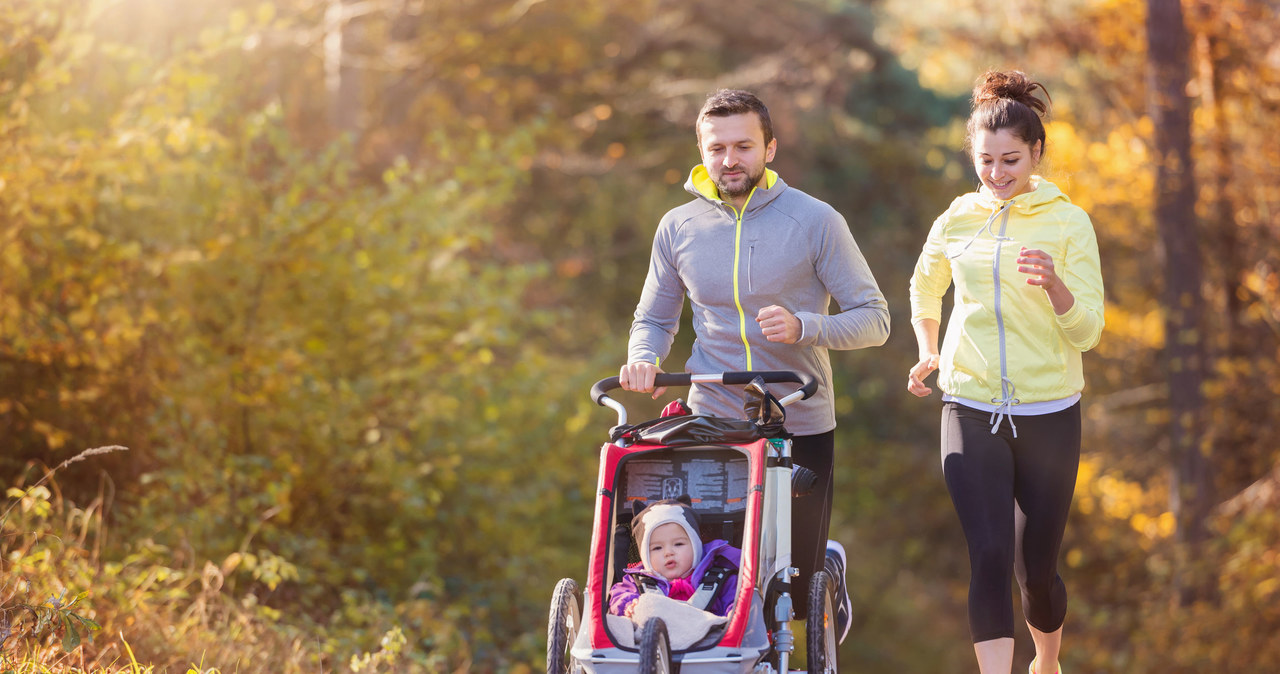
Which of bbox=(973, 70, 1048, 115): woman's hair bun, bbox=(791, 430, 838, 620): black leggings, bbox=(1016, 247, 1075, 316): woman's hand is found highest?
bbox=(973, 70, 1048, 115): woman's hair bun

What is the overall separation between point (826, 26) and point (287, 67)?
28.4 feet

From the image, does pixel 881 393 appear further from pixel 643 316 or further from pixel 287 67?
pixel 643 316

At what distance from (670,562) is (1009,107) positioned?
5.92ft

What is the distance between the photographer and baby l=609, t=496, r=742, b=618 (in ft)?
12.5

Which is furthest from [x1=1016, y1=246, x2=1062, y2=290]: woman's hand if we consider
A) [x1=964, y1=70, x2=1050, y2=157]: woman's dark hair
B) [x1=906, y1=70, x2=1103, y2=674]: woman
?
[x1=964, y1=70, x2=1050, y2=157]: woman's dark hair

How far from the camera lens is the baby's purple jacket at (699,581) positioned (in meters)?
3.79

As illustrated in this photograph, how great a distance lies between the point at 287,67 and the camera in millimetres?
16016

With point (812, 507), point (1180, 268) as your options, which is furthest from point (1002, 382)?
point (1180, 268)

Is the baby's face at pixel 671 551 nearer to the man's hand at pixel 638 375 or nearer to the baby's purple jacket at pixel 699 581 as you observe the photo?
the baby's purple jacket at pixel 699 581

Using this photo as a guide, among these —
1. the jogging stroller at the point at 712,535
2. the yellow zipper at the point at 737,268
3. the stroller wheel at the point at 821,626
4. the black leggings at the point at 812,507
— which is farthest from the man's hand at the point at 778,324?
the stroller wheel at the point at 821,626

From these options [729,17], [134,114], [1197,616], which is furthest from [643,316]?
[729,17]

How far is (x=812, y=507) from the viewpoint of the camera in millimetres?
4449

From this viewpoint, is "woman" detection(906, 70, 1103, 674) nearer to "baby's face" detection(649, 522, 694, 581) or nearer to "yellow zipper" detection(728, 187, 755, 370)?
"yellow zipper" detection(728, 187, 755, 370)

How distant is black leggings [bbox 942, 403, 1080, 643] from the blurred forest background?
2.26m
